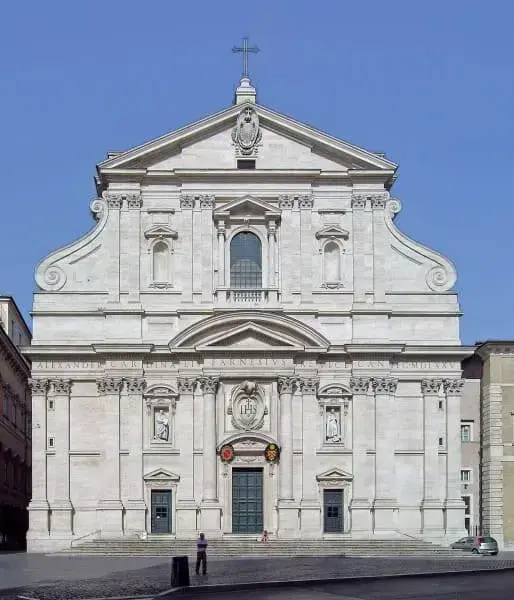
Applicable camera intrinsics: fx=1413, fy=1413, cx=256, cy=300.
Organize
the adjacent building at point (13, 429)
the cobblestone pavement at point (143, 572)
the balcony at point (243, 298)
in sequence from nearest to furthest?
the cobblestone pavement at point (143, 572) < the balcony at point (243, 298) < the adjacent building at point (13, 429)

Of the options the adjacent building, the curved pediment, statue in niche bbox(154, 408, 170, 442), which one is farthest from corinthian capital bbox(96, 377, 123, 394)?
the adjacent building

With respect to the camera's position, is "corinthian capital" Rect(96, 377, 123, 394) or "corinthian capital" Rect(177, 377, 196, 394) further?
"corinthian capital" Rect(177, 377, 196, 394)

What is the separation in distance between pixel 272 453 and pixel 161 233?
1012cm

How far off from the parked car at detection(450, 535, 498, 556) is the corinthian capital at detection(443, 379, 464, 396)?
5950 millimetres

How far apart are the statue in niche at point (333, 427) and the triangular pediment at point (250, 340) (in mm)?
3084

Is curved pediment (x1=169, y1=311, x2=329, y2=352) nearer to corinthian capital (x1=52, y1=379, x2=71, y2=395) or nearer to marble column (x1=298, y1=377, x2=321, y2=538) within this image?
marble column (x1=298, y1=377, x2=321, y2=538)

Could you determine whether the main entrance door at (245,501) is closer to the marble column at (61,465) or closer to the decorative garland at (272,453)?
the decorative garland at (272,453)

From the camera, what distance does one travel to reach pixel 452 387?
58125 millimetres

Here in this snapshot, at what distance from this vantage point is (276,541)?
5594 cm

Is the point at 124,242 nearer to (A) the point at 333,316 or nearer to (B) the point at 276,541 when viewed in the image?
(A) the point at 333,316

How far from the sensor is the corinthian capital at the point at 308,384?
57.6 meters

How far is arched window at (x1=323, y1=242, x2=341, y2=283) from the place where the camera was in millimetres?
58656

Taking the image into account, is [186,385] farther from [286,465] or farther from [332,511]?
[332,511]

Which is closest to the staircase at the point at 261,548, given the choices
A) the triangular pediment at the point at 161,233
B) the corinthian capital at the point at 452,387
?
the corinthian capital at the point at 452,387
